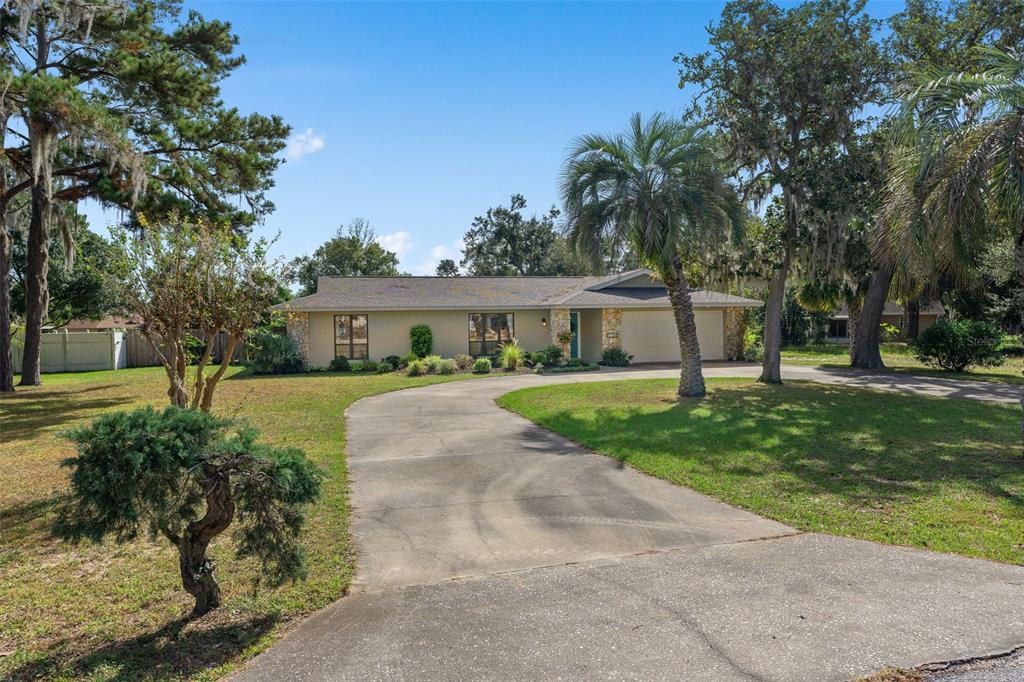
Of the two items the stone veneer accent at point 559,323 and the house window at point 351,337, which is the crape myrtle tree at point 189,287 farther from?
the stone veneer accent at point 559,323

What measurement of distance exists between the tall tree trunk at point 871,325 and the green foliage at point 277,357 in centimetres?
1942

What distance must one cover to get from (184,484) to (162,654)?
94 cm

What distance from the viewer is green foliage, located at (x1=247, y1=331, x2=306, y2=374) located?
2100 cm

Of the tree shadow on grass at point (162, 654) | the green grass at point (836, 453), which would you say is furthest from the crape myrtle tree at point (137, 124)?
the tree shadow on grass at point (162, 654)

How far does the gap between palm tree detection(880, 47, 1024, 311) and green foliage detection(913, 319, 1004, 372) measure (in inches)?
531

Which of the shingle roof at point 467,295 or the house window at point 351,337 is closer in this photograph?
the shingle roof at point 467,295

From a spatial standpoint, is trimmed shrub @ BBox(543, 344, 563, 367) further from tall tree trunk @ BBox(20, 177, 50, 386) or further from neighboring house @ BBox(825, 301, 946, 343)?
neighboring house @ BBox(825, 301, 946, 343)

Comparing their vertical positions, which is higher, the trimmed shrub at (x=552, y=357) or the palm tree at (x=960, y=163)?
the palm tree at (x=960, y=163)

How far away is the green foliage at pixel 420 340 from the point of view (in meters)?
23.0

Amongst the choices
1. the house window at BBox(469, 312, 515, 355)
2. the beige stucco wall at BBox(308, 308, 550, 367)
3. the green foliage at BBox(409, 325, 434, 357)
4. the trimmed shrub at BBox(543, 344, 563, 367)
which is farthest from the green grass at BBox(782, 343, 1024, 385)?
the green foliage at BBox(409, 325, 434, 357)

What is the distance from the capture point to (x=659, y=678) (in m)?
3.18

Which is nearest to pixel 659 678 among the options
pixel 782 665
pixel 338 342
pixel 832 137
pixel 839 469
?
pixel 782 665

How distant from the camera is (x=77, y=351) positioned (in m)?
25.1

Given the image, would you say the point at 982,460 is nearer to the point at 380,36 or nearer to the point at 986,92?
the point at 986,92
